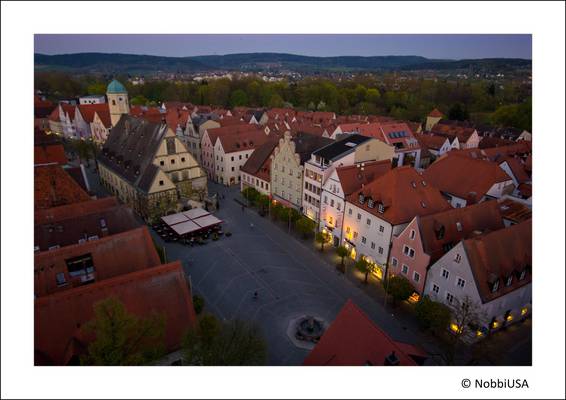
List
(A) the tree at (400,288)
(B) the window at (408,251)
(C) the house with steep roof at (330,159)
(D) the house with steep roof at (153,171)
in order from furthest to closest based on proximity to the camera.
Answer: (D) the house with steep roof at (153,171), (C) the house with steep roof at (330,159), (B) the window at (408,251), (A) the tree at (400,288)

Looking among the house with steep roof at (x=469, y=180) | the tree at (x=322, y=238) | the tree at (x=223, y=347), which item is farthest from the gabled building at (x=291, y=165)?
the tree at (x=223, y=347)

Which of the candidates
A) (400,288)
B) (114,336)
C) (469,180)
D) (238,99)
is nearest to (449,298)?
(400,288)

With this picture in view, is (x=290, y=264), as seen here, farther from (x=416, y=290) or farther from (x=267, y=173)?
(x=267, y=173)

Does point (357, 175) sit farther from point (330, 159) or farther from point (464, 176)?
point (464, 176)

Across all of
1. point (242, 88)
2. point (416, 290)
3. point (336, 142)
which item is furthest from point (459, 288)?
point (242, 88)

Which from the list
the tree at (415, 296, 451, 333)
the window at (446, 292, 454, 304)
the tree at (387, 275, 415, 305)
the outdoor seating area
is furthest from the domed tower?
the window at (446, 292, 454, 304)

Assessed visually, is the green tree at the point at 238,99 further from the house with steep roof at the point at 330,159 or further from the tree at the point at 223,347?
the tree at the point at 223,347

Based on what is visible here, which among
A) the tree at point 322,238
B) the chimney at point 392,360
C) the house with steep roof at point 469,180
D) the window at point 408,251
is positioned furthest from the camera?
the house with steep roof at point 469,180
